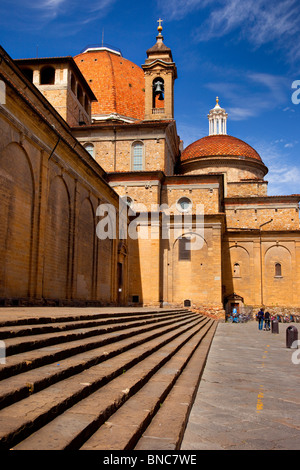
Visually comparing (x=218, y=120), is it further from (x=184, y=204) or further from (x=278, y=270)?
(x=184, y=204)

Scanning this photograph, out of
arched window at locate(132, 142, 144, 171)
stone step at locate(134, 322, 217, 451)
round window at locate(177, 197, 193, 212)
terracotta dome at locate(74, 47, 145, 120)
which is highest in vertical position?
terracotta dome at locate(74, 47, 145, 120)

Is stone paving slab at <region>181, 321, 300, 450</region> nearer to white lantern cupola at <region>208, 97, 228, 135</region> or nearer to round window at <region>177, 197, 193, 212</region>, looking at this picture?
round window at <region>177, 197, 193, 212</region>

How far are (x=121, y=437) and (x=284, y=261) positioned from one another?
37.4 meters

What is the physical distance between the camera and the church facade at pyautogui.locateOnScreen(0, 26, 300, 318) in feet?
46.1

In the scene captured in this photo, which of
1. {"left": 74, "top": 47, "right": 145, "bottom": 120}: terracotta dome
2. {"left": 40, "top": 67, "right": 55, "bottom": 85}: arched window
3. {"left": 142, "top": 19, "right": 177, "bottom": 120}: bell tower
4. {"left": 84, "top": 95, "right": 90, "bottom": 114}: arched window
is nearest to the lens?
{"left": 40, "top": 67, "right": 55, "bottom": 85}: arched window

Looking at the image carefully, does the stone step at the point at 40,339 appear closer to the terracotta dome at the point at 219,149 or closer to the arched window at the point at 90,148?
the arched window at the point at 90,148

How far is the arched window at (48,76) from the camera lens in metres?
31.2

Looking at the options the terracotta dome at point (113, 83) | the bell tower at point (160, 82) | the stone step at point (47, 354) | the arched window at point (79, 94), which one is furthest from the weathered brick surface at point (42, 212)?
the terracotta dome at point (113, 83)

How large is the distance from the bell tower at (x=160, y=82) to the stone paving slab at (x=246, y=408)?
29.1 m

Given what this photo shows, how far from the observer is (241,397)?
6598 mm

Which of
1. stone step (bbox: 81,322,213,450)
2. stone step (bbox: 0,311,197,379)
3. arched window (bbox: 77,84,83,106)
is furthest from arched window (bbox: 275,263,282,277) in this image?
stone step (bbox: 0,311,197,379)

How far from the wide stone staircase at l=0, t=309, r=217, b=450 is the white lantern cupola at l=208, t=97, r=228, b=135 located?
57.0 metres

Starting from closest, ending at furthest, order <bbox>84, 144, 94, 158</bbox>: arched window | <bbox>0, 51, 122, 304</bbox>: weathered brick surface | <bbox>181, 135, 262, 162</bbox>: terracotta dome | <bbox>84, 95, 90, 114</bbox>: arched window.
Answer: <bbox>0, 51, 122, 304</bbox>: weathered brick surface, <bbox>84, 144, 94, 158</bbox>: arched window, <bbox>84, 95, 90, 114</bbox>: arched window, <bbox>181, 135, 262, 162</bbox>: terracotta dome
